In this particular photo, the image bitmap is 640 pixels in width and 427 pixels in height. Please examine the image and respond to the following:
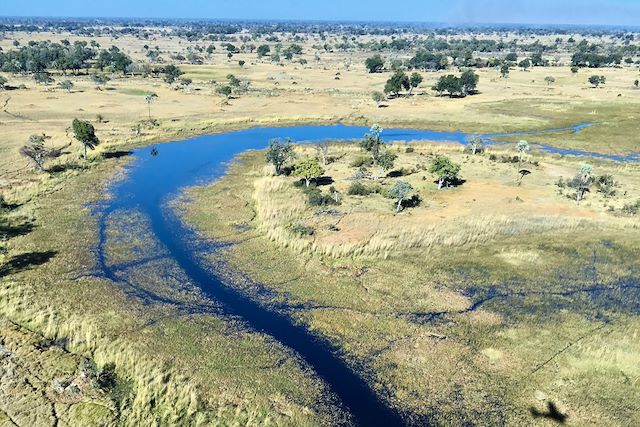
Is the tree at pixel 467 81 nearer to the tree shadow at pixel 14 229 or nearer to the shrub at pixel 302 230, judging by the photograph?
the shrub at pixel 302 230

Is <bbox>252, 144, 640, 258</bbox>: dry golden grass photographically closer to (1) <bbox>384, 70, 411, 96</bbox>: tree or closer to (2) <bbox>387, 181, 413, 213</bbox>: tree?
(2) <bbox>387, 181, 413, 213</bbox>: tree

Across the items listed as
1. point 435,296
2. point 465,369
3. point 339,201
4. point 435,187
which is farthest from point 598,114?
point 465,369

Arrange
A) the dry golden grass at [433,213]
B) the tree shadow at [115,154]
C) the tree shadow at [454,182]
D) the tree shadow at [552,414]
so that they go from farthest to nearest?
the tree shadow at [115,154] < the tree shadow at [454,182] < the dry golden grass at [433,213] < the tree shadow at [552,414]

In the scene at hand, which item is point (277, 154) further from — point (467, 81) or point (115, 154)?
point (467, 81)

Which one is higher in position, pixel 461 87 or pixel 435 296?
pixel 461 87

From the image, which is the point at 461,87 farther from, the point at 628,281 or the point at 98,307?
the point at 98,307

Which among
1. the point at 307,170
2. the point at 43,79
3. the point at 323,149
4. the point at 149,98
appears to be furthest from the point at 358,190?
the point at 43,79

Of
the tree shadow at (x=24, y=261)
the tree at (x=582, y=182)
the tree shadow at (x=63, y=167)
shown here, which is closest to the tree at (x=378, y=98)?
the tree at (x=582, y=182)
